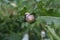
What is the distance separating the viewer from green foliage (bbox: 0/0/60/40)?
776 millimetres

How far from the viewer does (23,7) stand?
786mm

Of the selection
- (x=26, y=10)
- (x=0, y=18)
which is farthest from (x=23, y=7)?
(x=0, y=18)

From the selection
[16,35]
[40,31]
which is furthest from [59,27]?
[16,35]

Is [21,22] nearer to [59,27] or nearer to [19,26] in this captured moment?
[19,26]

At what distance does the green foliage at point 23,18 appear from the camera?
30.6 inches

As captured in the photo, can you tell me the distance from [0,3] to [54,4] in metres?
0.26

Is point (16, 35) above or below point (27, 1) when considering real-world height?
below

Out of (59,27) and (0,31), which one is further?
(0,31)

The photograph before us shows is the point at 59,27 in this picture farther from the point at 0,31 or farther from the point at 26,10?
the point at 0,31

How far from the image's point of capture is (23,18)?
0.81 meters

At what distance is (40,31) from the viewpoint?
84cm

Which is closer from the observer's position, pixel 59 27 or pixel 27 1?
pixel 59 27

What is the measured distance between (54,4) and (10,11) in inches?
7.9

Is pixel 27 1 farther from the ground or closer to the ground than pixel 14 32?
farther from the ground
